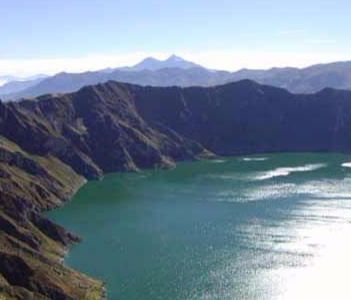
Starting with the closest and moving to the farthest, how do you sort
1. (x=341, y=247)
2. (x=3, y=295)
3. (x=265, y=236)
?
(x=3, y=295) < (x=341, y=247) < (x=265, y=236)

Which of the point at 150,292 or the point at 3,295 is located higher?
the point at 3,295

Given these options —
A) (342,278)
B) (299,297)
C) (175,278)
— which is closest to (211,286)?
(175,278)

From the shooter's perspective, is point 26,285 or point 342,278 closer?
point 26,285

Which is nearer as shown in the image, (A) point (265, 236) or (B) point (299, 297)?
(B) point (299, 297)

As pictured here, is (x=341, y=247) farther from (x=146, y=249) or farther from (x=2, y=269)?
(x=2, y=269)

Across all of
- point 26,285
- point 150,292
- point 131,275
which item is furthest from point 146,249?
point 26,285

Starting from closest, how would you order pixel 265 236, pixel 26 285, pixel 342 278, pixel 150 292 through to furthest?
pixel 26 285 → pixel 150 292 → pixel 342 278 → pixel 265 236

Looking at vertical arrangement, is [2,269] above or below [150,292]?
above

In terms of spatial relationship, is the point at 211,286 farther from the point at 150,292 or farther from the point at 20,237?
the point at 20,237

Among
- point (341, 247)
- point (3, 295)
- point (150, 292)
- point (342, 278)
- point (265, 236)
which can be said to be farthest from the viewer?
point (265, 236)
